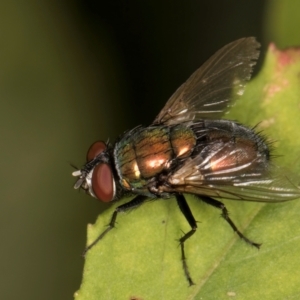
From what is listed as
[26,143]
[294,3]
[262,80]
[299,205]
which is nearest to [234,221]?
[299,205]

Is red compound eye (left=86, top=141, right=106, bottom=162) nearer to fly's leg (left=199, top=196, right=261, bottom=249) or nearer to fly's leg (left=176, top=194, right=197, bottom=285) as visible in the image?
fly's leg (left=176, top=194, right=197, bottom=285)

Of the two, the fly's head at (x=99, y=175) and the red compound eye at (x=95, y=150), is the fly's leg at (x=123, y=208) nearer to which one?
the fly's head at (x=99, y=175)

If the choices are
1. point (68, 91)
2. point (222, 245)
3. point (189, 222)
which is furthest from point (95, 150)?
point (68, 91)

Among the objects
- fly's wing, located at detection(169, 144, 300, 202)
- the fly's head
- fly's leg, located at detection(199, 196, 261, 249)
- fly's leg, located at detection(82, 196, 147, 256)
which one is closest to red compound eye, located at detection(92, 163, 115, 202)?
the fly's head

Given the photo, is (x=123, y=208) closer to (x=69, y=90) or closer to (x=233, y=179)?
(x=233, y=179)

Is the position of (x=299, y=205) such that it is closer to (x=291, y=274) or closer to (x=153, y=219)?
(x=291, y=274)

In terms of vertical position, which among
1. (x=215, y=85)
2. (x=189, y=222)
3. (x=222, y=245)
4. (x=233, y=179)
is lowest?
(x=222, y=245)

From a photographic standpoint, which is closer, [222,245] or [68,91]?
[222,245]

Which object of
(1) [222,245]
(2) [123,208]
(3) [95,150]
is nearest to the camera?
(1) [222,245]
